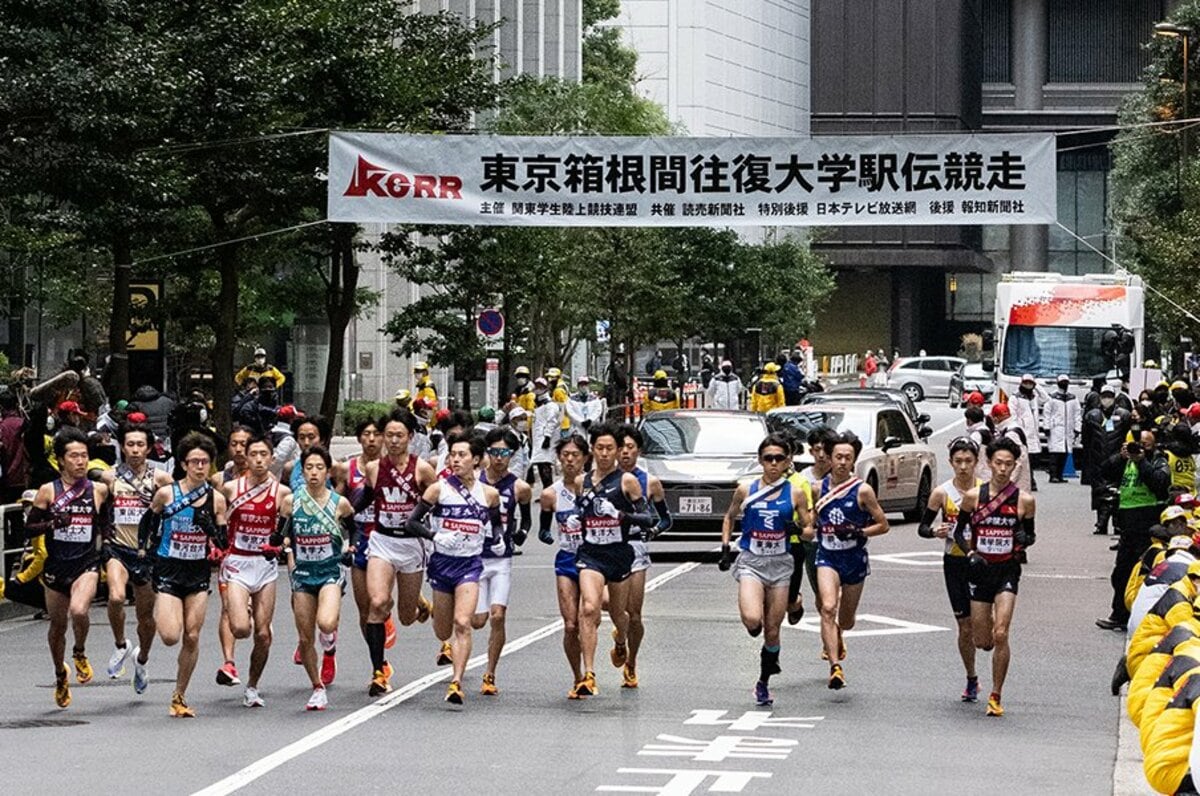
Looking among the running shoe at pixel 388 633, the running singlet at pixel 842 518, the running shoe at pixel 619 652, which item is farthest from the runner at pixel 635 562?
the running shoe at pixel 388 633

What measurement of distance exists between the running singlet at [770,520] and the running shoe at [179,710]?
3738mm

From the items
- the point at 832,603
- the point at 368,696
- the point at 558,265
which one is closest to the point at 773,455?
the point at 832,603

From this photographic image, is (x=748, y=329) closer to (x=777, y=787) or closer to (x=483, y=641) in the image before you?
(x=483, y=641)

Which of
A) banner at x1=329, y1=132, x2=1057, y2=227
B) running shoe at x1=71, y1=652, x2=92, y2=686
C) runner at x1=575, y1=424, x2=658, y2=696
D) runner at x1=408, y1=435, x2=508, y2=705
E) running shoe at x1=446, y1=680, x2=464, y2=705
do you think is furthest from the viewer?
banner at x1=329, y1=132, x2=1057, y2=227

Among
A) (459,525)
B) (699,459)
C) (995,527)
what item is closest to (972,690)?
(995,527)

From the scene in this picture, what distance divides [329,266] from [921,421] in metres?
13.6

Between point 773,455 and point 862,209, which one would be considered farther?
point 862,209

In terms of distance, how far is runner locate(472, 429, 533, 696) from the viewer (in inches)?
607

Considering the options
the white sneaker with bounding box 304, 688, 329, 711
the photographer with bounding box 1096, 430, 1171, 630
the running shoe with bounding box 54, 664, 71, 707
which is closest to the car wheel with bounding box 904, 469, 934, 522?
the photographer with bounding box 1096, 430, 1171, 630

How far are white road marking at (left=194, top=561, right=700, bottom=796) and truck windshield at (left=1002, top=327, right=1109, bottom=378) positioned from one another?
91.6ft

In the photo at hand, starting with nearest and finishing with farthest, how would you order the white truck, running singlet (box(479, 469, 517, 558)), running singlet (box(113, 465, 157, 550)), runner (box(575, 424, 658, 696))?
runner (box(575, 424, 658, 696)) → running singlet (box(479, 469, 517, 558)) → running singlet (box(113, 465, 157, 550)) → the white truck

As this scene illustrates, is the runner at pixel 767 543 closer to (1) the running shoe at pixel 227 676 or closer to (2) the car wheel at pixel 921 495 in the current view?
(1) the running shoe at pixel 227 676

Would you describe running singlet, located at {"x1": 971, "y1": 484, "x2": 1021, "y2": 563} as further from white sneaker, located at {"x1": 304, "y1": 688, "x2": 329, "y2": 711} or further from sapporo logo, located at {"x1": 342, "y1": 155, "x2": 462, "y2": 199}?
sapporo logo, located at {"x1": 342, "y1": 155, "x2": 462, "y2": 199}

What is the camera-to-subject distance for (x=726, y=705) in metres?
15.0
